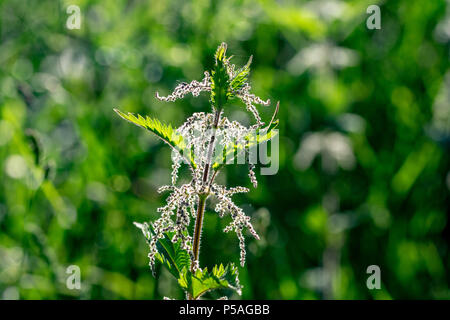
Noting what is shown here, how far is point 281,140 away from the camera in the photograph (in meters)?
2.53

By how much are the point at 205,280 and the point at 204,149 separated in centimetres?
21

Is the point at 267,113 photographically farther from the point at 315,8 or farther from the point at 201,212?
the point at 201,212

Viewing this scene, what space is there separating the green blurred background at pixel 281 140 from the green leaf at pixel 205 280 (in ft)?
3.48

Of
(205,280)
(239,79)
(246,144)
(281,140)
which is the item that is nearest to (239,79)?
(239,79)

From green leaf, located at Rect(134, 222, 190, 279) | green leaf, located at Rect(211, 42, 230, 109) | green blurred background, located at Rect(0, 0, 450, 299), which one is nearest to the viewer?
green leaf, located at Rect(211, 42, 230, 109)

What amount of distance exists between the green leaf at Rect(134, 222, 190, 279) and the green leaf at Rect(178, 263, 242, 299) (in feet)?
0.08

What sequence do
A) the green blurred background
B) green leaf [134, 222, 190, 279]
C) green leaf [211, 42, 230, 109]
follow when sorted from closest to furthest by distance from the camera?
green leaf [211, 42, 230, 109] → green leaf [134, 222, 190, 279] → the green blurred background

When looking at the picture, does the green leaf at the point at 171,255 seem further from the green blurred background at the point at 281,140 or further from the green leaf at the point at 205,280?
→ the green blurred background at the point at 281,140

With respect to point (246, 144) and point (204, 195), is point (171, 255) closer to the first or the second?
point (204, 195)

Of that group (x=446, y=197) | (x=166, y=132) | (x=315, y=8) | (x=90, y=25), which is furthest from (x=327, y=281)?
(x=90, y=25)

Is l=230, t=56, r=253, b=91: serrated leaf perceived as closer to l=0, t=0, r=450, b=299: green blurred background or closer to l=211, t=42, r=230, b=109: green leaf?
l=211, t=42, r=230, b=109: green leaf

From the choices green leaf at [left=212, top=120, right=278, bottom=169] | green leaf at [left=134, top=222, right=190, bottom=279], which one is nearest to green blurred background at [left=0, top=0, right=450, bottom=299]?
green leaf at [left=134, top=222, right=190, bottom=279]

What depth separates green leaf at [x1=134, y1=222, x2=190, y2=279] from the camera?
2.85ft

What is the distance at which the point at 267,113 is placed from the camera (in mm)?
2533
